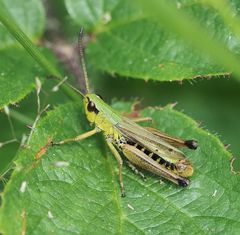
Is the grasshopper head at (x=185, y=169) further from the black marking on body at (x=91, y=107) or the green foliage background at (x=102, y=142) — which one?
the black marking on body at (x=91, y=107)

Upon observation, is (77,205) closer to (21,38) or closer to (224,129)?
(21,38)

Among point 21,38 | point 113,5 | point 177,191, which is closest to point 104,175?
point 177,191

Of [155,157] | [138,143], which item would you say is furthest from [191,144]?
[138,143]

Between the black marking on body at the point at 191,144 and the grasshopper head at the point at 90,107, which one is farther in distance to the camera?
the grasshopper head at the point at 90,107

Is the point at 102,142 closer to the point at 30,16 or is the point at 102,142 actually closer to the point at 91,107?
the point at 91,107

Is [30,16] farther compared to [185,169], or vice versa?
[30,16]

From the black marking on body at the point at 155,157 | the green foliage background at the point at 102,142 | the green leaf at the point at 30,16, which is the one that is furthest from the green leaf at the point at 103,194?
the green leaf at the point at 30,16

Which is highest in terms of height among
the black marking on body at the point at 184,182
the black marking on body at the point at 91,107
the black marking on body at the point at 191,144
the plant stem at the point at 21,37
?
the plant stem at the point at 21,37
